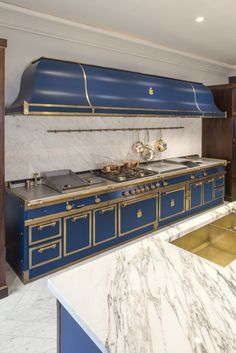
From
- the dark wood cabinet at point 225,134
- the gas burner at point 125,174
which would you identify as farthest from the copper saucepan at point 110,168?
the dark wood cabinet at point 225,134

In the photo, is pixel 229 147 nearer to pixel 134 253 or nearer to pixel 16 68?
pixel 16 68

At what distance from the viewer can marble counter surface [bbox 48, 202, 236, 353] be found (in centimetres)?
84

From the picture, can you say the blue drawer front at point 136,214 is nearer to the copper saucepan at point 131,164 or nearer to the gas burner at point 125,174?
the gas burner at point 125,174

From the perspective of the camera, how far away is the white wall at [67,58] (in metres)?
2.92

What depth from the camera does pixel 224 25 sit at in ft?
10.5

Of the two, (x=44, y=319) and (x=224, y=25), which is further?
(x=224, y=25)

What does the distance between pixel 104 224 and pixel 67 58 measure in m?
2.02

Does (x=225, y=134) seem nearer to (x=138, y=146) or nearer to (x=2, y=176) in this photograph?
(x=138, y=146)

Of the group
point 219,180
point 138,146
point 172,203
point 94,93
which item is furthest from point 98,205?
point 219,180

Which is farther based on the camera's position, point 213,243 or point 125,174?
point 125,174

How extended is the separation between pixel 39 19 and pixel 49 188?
1.80m

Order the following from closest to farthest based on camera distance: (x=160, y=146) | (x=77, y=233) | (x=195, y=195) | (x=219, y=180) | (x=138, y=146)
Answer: (x=77, y=233) → (x=138, y=146) → (x=195, y=195) → (x=160, y=146) → (x=219, y=180)

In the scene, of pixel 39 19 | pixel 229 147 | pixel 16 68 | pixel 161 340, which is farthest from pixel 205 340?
pixel 229 147

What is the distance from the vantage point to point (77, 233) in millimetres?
2887
